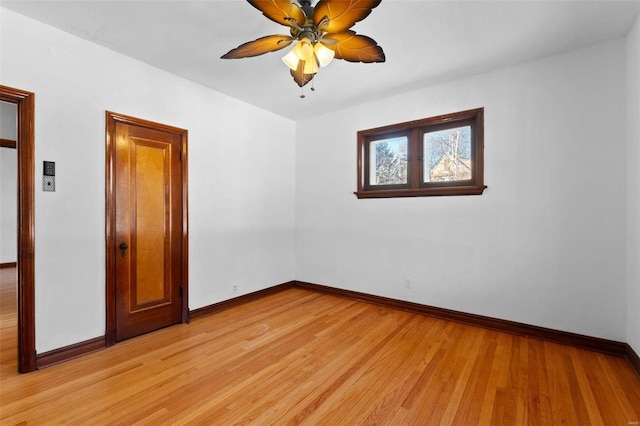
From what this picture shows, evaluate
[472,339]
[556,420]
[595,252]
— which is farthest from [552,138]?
[556,420]

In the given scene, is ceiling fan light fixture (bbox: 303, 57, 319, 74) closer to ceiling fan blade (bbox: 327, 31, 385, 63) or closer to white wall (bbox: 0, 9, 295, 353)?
ceiling fan blade (bbox: 327, 31, 385, 63)

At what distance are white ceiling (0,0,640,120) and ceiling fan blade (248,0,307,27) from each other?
509 millimetres

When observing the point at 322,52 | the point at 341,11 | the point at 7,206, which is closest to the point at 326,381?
the point at 322,52

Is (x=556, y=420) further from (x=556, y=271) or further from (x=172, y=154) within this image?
(x=172, y=154)

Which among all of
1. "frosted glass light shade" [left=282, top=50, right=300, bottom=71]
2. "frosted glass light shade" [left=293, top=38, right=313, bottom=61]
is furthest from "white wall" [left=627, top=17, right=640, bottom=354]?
"frosted glass light shade" [left=282, top=50, right=300, bottom=71]

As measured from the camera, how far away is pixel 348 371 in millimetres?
2283

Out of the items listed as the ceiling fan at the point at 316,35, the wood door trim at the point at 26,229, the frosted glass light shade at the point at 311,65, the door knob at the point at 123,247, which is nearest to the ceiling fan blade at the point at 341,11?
the ceiling fan at the point at 316,35

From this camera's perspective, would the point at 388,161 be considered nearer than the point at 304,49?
No

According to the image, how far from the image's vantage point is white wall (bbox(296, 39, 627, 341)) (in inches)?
102

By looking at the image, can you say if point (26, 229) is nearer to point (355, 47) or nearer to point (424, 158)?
point (355, 47)

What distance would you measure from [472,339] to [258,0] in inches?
130

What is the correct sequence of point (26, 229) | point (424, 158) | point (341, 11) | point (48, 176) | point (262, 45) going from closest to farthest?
point (341, 11), point (262, 45), point (26, 229), point (48, 176), point (424, 158)

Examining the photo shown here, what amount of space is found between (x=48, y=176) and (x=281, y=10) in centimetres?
231

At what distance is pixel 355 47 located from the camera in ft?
6.88
